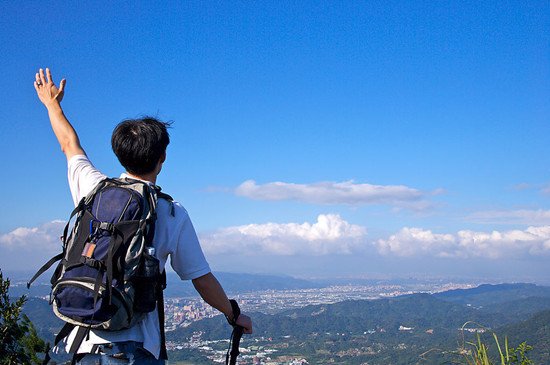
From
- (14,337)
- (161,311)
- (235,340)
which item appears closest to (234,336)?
(235,340)

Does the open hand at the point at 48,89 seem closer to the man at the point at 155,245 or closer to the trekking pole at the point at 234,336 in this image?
the man at the point at 155,245

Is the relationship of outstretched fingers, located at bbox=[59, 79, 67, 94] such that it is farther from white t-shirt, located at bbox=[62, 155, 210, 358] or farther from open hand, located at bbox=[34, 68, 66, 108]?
white t-shirt, located at bbox=[62, 155, 210, 358]

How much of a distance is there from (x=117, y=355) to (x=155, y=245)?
1.39ft

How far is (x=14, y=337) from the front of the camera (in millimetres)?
5605

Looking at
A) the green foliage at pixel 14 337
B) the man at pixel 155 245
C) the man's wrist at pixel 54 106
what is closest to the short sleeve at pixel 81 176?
the man at pixel 155 245

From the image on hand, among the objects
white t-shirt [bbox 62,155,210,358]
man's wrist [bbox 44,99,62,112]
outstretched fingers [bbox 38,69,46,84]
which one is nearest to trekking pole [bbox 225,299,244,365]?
white t-shirt [bbox 62,155,210,358]

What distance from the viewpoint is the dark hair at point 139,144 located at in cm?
216

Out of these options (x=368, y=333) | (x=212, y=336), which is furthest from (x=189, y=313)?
(x=368, y=333)

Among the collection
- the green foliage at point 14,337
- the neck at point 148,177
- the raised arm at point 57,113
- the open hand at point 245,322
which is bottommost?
the green foliage at point 14,337

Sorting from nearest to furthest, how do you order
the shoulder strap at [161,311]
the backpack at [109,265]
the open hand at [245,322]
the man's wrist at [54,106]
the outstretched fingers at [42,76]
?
the backpack at [109,265] → the shoulder strap at [161,311] → the open hand at [245,322] → the man's wrist at [54,106] → the outstretched fingers at [42,76]

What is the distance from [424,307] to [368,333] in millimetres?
40268

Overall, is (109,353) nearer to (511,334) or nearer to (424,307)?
(511,334)

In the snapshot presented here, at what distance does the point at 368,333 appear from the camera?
121812 mm

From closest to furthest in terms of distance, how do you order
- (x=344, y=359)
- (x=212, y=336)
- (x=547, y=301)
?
1. (x=344, y=359)
2. (x=212, y=336)
3. (x=547, y=301)
